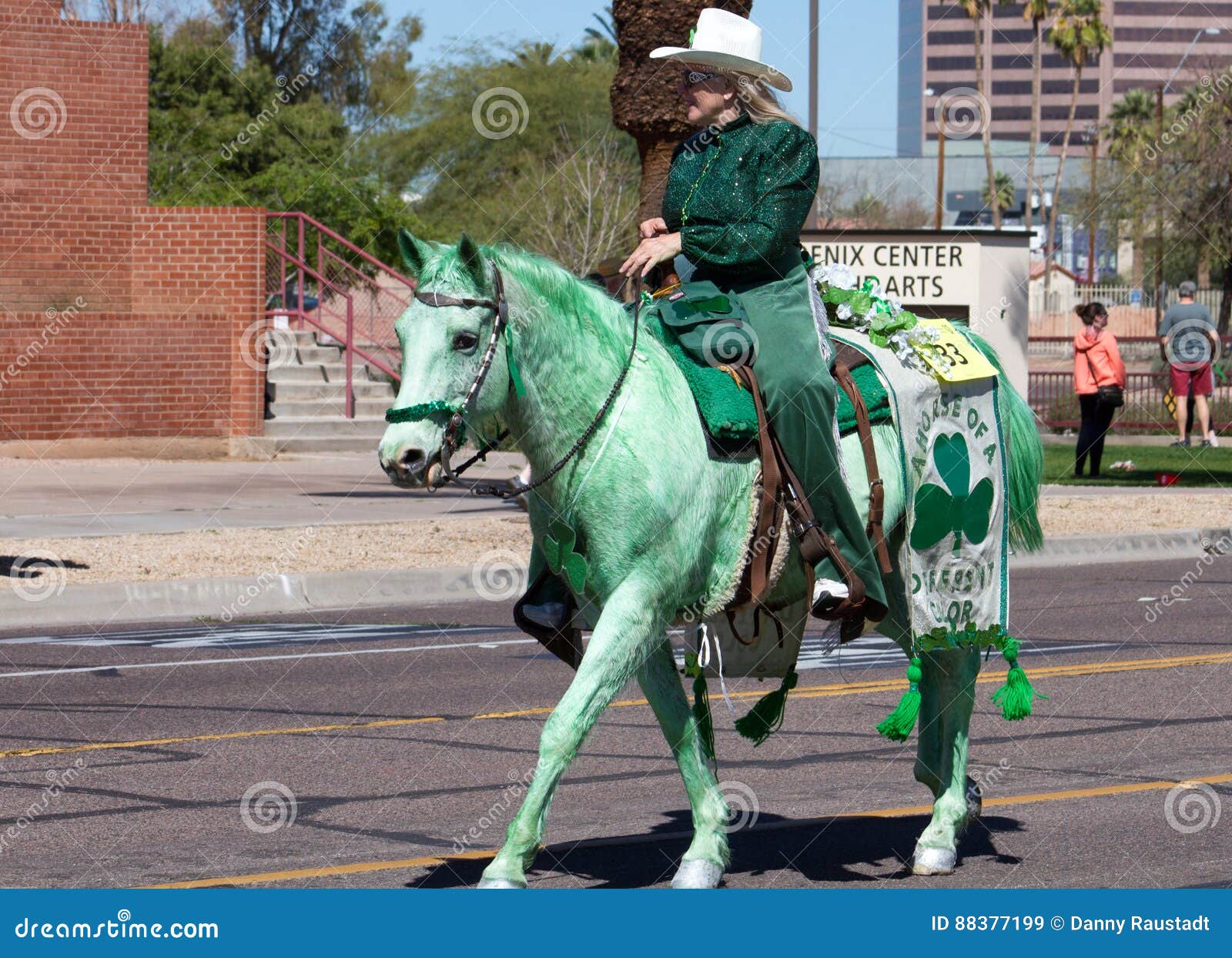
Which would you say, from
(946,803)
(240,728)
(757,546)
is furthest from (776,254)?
(240,728)

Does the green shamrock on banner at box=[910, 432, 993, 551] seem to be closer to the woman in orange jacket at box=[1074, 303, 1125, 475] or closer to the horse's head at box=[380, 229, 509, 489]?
the horse's head at box=[380, 229, 509, 489]

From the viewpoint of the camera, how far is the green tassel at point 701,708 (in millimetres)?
6289

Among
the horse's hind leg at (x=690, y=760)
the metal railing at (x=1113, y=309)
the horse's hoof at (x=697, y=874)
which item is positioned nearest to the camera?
the horse's hoof at (x=697, y=874)

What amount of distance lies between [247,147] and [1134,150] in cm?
5424

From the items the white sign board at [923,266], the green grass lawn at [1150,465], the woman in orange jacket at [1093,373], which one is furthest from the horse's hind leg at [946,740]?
the woman in orange jacket at [1093,373]

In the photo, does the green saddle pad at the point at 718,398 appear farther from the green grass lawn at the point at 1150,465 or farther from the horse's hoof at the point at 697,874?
the green grass lawn at the point at 1150,465

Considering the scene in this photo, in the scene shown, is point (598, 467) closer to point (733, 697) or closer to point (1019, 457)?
point (1019, 457)

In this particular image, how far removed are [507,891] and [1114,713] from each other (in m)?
5.50

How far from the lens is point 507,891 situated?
4852mm

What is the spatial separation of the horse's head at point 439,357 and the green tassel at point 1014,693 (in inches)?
94.1

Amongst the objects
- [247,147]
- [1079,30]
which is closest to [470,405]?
[247,147]

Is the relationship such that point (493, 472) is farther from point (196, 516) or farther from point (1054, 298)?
point (1054, 298)

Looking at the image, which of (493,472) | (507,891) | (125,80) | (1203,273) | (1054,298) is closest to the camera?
(507,891)

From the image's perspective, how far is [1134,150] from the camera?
8975cm
